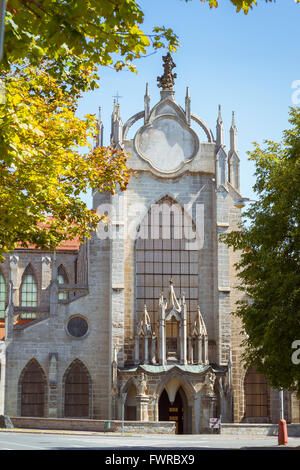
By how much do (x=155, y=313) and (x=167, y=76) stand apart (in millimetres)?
14402

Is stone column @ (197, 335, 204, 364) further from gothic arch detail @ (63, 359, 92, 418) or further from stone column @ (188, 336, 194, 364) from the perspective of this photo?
gothic arch detail @ (63, 359, 92, 418)

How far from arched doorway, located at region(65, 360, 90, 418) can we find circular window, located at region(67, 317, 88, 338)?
1549mm

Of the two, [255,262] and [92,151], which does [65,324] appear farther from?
[92,151]

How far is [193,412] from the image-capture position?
39.1m

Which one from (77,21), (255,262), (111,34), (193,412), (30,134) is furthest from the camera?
(193,412)

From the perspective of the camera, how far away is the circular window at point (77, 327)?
136 ft

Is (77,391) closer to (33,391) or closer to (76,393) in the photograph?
(76,393)

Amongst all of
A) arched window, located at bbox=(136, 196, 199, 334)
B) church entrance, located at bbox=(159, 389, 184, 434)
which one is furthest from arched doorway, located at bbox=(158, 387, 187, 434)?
arched window, located at bbox=(136, 196, 199, 334)

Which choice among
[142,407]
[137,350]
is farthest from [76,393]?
[142,407]

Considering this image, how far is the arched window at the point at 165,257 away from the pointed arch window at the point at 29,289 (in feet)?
34.5

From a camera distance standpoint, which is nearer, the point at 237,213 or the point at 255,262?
the point at 255,262

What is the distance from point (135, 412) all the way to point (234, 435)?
6.25m

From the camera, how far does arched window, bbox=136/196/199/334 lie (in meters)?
42.6

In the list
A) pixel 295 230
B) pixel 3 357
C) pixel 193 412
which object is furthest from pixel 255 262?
pixel 3 357
